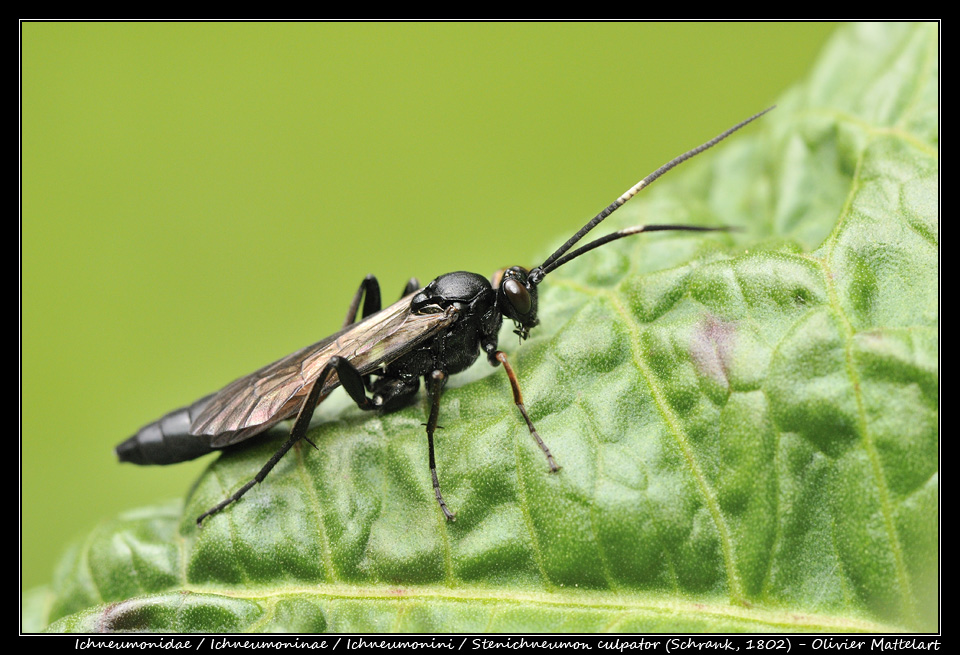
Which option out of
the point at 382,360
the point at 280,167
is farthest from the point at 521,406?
the point at 280,167

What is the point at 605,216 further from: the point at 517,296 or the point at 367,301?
the point at 367,301

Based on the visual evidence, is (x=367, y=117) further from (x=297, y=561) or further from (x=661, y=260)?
(x=297, y=561)

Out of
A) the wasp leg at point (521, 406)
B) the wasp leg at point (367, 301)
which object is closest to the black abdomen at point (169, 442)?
the wasp leg at point (367, 301)

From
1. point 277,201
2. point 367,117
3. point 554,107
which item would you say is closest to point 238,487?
point 277,201

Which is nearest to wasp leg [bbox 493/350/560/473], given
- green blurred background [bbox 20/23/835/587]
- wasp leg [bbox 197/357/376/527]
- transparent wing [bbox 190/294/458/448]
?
transparent wing [bbox 190/294/458/448]

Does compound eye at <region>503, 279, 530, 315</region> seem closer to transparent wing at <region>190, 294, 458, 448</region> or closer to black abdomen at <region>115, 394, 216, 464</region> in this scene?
transparent wing at <region>190, 294, 458, 448</region>

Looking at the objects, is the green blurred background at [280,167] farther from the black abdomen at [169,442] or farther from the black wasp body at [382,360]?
the black wasp body at [382,360]
